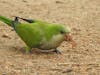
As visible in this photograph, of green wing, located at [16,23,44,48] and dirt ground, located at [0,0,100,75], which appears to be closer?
dirt ground, located at [0,0,100,75]

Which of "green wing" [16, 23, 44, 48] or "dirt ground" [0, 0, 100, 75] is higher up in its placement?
"green wing" [16, 23, 44, 48]

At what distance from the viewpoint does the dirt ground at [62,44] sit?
6.15 metres

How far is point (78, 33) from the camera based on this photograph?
329 inches

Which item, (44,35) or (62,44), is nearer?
(44,35)

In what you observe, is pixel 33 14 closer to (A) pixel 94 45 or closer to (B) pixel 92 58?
(A) pixel 94 45

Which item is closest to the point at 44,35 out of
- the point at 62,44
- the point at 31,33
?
the point at 31,33

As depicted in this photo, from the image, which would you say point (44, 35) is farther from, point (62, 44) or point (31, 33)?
point (62, 44)

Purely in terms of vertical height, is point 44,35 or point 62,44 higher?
point 44,35

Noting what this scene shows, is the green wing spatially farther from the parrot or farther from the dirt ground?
the dirt ground

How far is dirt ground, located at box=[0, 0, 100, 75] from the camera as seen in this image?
6.15 meters

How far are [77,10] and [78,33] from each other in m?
2.23

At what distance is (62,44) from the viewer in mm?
7680

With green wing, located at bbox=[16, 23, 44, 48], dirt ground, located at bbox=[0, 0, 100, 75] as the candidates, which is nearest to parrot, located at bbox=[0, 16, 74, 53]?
green wing, located at bbox=[16, 23, 44, 48]

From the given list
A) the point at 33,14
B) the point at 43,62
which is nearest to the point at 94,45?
the point at 43,62
